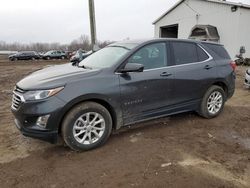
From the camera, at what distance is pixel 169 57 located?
5121 mm

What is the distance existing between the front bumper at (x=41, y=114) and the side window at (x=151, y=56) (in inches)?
60.2

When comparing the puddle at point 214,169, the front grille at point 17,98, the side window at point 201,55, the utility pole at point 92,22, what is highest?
the utility pole at point 92,22

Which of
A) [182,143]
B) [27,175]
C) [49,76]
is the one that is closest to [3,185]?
[27,175]

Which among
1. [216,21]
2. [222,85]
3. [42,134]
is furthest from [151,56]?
[216,21]

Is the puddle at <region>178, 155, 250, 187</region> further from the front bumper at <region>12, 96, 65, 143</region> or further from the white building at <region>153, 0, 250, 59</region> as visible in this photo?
the white building at <region>153, 0, 250, 59</region>

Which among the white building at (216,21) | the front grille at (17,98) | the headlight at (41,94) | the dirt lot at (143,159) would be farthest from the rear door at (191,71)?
the white building at (216,21)

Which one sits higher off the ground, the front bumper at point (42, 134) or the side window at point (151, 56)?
the side window at point (151, 56)

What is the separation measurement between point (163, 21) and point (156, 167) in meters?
27.5

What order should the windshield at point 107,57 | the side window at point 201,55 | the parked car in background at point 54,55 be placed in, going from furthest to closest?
the parked car in background at point 54,55 → the side window at point 201,55 → the windshield at point 107,57

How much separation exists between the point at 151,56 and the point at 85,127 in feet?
5.90

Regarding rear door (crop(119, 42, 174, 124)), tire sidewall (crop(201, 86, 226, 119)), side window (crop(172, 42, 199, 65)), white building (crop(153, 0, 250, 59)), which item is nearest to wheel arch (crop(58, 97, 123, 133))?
rear door (crop(119, 42, 174, 124))

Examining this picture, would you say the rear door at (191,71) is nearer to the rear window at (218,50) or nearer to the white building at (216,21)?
the rear window at (218,50)

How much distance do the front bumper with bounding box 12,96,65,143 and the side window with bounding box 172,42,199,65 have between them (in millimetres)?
2496

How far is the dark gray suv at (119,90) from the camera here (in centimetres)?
396
